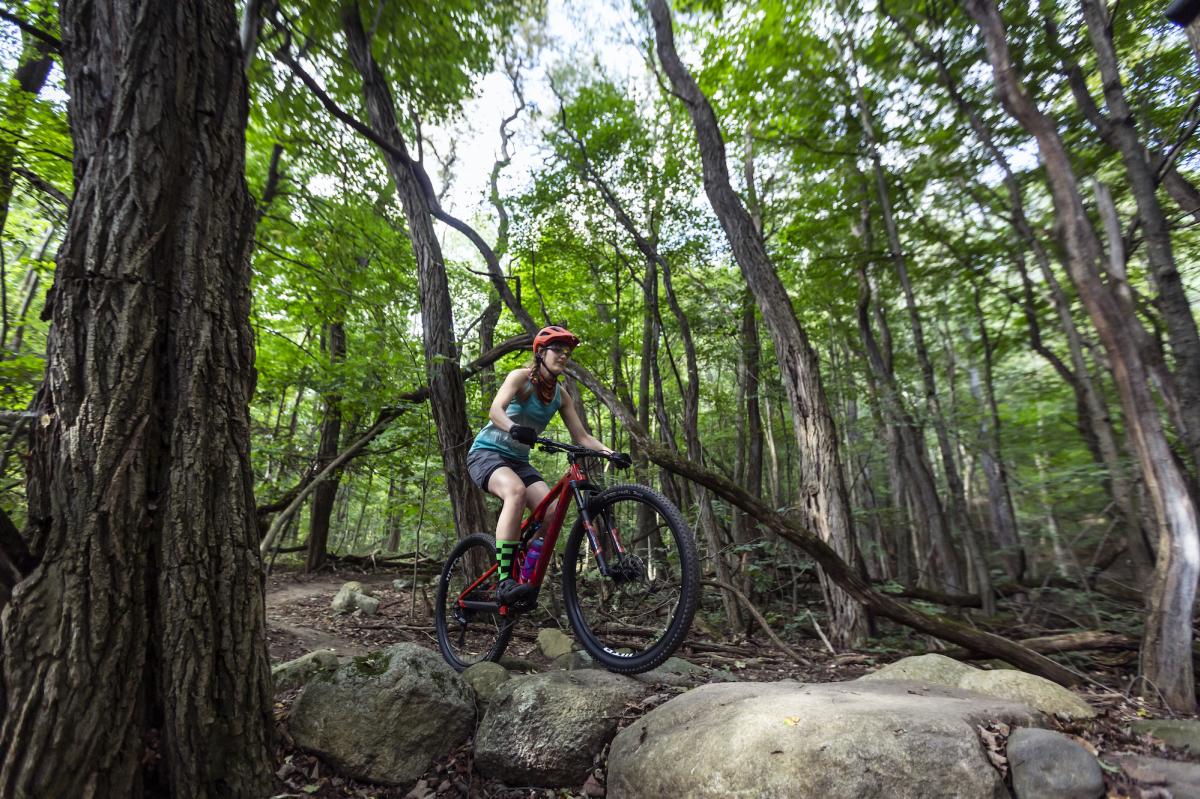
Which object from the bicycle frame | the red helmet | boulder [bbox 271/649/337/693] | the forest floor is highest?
the red helmet

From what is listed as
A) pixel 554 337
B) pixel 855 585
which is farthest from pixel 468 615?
pixel 855 585

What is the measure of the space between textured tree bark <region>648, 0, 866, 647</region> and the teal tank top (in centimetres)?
278

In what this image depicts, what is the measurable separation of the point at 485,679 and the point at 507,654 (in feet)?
7.15

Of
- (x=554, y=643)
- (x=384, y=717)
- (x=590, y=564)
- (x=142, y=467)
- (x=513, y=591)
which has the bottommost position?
(x=554, y=643)

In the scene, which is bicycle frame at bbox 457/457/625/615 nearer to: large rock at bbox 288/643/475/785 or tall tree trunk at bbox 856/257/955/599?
large rock at bbox 288/643/475/785

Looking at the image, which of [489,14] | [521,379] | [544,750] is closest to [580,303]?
[489,14]

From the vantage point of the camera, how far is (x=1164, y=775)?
2.08 m

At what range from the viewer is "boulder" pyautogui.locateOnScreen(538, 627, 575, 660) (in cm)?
488

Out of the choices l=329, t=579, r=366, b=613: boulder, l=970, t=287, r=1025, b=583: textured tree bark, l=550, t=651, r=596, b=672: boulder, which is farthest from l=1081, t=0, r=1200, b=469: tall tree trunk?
l=329, t=579, r=366, b=613: boulder

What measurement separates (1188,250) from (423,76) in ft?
37.4

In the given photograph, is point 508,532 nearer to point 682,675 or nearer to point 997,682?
point 682,675

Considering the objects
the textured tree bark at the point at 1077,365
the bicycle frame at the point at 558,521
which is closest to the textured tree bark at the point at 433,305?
the bicycle frame at the point at 558,521

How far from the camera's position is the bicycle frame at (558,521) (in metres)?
3.07

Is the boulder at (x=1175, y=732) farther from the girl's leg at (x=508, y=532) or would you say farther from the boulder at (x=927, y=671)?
the girl's leg at (x=508, y=532)
